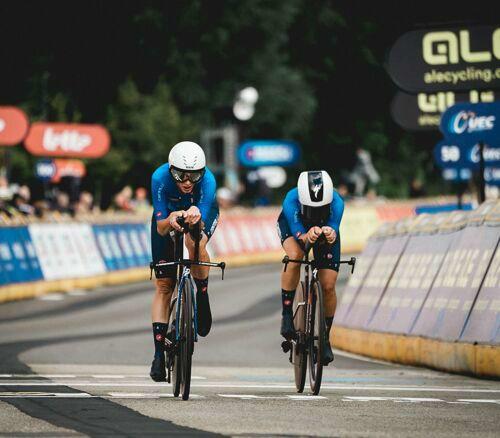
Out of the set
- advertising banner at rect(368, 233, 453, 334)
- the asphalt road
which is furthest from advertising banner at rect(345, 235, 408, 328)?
the asphalt road

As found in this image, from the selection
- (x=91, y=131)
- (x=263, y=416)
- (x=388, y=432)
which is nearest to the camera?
(x=388, y=432)

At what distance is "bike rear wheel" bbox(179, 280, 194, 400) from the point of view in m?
11.8

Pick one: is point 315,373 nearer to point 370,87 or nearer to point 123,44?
point 123,44

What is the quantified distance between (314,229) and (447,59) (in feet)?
25.0

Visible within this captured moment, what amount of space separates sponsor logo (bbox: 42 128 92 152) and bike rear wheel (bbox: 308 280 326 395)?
27.3m

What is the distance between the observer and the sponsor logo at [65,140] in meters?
39.9

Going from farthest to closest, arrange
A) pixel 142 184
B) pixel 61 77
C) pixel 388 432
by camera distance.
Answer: pixel 142 184, pixel 61 77, pixel 388 432

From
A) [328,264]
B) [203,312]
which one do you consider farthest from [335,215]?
[203,312]

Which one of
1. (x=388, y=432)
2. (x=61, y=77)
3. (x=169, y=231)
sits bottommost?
(x=388, y=432)

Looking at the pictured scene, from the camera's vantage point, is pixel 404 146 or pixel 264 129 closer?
pixel 264 129

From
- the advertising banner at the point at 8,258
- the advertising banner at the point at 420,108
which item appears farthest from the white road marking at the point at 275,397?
the advertising banner at the point at 8,258

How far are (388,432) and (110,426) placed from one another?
1.60 m

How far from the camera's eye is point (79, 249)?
106 feet

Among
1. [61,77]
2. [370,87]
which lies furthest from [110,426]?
[370,87]
